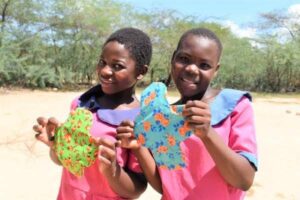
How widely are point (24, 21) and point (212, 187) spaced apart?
55.8ft

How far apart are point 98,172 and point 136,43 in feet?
1.64

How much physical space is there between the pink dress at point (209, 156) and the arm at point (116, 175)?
0.45 ft

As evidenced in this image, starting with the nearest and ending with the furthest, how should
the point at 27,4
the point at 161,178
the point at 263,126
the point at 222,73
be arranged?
the point at 161,178 → the point at 263,126 → the point at 27,4 → the point at 222,73

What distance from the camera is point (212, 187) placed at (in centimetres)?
146

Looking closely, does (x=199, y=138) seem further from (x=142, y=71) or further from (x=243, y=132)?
(x=142, y=71)

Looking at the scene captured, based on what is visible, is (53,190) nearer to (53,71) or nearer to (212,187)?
(212,187)

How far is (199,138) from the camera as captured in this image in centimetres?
141

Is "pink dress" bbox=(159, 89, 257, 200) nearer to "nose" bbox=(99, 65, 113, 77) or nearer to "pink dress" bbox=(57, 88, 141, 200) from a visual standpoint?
"pink dress" bbox=(57, 88, 141, 200)

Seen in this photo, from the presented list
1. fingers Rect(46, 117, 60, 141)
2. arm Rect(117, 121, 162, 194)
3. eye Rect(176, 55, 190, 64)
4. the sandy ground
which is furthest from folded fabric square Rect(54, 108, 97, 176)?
the sandy ground

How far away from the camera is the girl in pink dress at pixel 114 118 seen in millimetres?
1569

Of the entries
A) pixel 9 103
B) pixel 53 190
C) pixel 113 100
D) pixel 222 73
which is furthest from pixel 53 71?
pixel 113 100

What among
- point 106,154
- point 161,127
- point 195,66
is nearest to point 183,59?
point 195,66

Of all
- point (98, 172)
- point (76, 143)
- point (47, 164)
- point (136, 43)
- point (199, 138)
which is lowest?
point (47, 164)

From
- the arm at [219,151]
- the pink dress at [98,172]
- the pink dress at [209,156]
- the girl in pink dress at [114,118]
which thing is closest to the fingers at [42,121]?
the girl in pink dress at [114,118]
